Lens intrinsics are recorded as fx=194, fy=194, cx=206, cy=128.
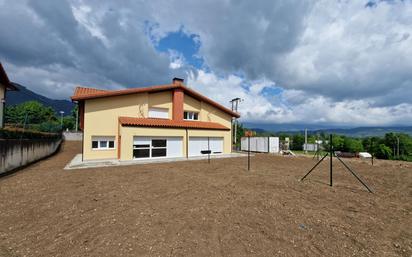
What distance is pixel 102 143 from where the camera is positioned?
50.7ft

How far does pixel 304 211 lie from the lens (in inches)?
205

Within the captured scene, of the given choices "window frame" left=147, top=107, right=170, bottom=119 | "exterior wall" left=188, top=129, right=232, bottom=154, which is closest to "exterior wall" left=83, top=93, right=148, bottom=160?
"window frame" left=147, top=107, right=170, bottom=119

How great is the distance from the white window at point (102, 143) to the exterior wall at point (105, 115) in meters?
0.25

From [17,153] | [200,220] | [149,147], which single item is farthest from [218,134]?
[200,220]

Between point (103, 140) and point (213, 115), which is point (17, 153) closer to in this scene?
point (103, 140)

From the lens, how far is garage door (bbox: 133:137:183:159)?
1580 centimetres

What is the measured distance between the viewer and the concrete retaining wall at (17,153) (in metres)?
9.23

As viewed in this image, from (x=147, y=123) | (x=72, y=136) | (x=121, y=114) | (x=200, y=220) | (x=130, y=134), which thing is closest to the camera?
(x=200, y=220)

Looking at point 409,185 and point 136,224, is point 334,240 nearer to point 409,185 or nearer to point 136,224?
point 136,224

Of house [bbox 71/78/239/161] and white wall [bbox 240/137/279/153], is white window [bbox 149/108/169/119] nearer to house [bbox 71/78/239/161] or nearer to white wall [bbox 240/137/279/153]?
house [bbox 71/78/239/161]

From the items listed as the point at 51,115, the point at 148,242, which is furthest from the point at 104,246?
the point at 51,115

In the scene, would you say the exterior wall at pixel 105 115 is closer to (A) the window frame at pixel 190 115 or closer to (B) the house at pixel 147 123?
(B) the house at pixel 147 123

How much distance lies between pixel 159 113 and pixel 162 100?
130 cm

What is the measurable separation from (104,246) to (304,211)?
479 centimetres
